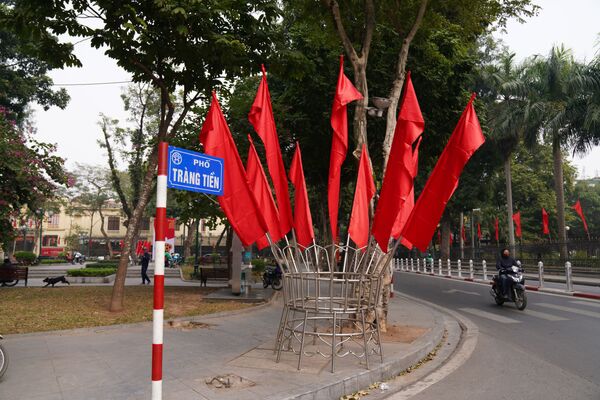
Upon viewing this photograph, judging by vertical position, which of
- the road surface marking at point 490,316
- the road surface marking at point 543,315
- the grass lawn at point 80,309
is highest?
the grass lawn at point 80,309

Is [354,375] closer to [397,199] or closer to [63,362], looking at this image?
[397,199]

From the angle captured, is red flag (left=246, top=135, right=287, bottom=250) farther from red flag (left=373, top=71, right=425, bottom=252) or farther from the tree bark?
the tree bark

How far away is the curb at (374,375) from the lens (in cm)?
457

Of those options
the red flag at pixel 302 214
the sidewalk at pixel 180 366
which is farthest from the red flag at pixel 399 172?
the sidewalk at pixel 180 366

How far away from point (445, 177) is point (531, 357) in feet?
11.3

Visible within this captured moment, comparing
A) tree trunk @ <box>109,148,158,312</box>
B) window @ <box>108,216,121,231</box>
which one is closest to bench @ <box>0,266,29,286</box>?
tree trunk @ <box>109,148,158,312</box>

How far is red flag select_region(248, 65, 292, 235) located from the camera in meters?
6.04

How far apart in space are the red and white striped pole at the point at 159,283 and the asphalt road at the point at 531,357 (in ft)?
9.23

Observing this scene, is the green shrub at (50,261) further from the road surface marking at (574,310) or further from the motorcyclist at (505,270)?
the road surface marking at (574,310)

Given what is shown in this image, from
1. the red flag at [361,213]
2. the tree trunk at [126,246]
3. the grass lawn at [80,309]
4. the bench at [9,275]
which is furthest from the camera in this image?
the bench at [9,275]

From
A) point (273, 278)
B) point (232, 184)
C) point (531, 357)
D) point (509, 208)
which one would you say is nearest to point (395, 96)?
point (232, 184)

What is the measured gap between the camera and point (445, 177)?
5.36 metres

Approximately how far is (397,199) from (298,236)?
1.46 m

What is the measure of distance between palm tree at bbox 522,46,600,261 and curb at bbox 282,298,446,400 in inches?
809
